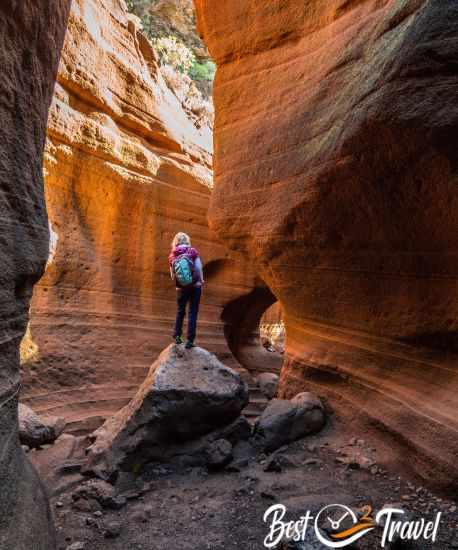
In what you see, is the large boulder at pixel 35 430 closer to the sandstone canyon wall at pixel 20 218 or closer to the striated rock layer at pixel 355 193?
the sandstone canyon wall at pixel 20 218

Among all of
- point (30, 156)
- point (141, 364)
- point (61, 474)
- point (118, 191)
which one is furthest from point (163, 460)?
point (118, 191)

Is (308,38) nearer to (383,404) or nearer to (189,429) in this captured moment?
(383,404)

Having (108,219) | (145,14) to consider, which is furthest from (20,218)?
(145,14)

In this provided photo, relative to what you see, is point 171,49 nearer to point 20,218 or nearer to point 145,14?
point 145,14

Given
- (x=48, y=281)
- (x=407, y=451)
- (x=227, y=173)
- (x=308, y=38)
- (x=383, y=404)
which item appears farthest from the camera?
(x=48, y=281)

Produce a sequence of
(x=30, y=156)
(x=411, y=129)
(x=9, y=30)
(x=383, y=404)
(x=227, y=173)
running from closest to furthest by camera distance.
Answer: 1. (x=9, y=30)
2. (x=30, y=156)
3. (x=411, y=129)
4. (x=383, y=404)
5. (x=227, y=173)

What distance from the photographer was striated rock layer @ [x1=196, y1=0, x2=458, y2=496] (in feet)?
11.2

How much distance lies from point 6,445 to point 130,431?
2.32 meters

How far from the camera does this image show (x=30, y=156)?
2.50 m

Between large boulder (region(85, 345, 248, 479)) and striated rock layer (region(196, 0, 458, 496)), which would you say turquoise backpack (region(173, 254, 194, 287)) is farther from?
striated rock layer (region(196, 0, 458, 496))

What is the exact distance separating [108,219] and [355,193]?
5.66m

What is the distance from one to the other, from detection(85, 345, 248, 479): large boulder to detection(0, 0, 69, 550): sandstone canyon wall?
166cm

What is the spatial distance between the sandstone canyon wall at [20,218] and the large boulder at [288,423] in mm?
2652

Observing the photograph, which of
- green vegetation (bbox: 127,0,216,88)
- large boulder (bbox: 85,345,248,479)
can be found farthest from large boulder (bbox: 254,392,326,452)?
green vegetation (bbox: 127,0,216,88)
